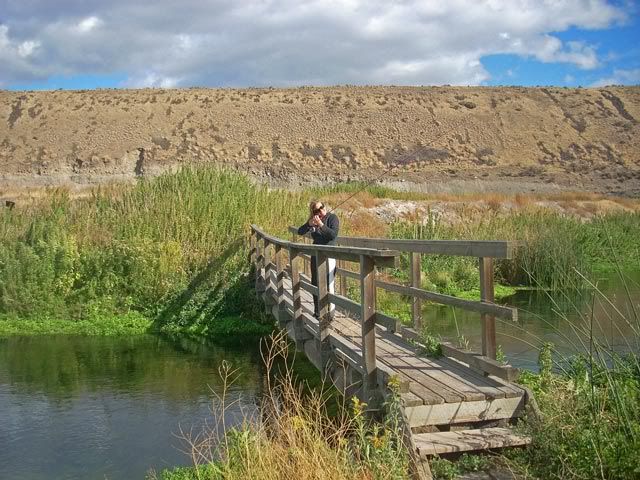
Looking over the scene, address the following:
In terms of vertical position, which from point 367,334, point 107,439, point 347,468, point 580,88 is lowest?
point 107,439

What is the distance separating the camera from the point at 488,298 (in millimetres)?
6016

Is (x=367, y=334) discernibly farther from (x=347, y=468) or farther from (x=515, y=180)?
(x=515, y=180)

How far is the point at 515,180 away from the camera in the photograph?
171 ft

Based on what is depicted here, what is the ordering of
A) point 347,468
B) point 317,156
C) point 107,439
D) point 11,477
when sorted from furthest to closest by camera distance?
1. point 317,156
2. point 107,439
3. point 11,477
4. point 347,468

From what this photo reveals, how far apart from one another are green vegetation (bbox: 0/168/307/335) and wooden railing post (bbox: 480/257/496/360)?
9125 mm

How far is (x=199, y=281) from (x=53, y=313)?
3.11 meters

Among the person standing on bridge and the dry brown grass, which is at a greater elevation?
the person standing on bridge

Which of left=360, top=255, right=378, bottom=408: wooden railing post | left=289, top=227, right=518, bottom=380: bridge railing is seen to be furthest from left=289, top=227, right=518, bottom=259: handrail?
left=360, top=255, right=378, bottom=408: wooden railing post

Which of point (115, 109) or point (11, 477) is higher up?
point (115, 109)

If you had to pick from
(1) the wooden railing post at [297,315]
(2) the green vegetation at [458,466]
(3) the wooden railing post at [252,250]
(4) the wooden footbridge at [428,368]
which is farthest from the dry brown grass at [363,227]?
(2) the green vegetation at [458,466]

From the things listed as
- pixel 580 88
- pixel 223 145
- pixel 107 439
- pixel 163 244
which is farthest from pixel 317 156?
pixel 107 439

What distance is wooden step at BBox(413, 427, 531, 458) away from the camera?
5.00 m

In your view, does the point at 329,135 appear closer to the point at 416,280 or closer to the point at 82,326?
the point at 82,326

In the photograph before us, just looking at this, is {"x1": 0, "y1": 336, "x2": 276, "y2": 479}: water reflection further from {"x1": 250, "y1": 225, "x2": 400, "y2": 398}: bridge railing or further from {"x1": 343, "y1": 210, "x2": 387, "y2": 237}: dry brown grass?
{"x1": 343, "y1": 210, "x2": 387, "y2": 237}: dry brown grass
